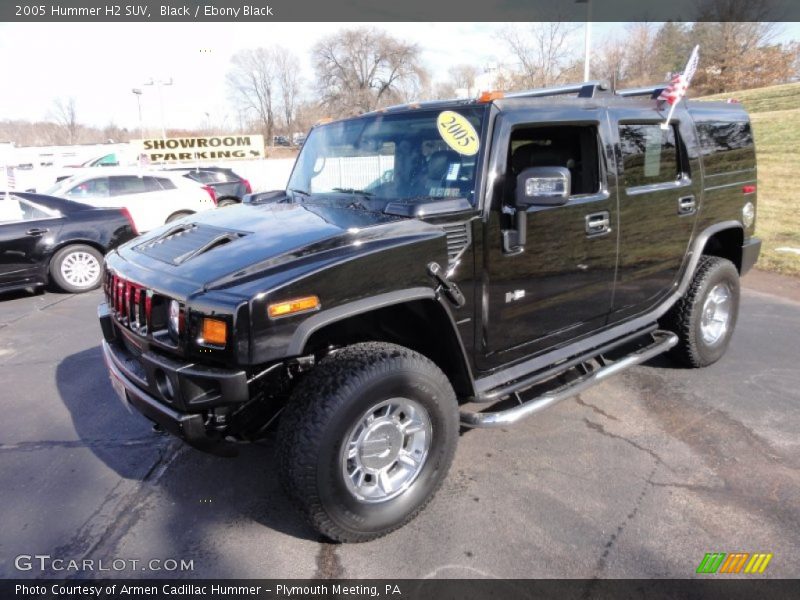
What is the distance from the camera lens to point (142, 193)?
1102 centimetres

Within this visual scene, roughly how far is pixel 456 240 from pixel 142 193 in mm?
10129

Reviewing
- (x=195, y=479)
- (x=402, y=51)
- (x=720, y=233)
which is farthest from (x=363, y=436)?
(x=402, y=51)

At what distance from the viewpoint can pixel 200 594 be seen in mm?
2367

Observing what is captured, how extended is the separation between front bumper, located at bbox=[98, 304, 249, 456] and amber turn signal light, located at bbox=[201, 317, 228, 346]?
13 cm

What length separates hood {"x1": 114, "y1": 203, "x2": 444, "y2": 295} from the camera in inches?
92.6

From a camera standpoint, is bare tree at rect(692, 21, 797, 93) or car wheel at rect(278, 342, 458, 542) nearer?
car wheel at rect(278, 342, 458, 542)

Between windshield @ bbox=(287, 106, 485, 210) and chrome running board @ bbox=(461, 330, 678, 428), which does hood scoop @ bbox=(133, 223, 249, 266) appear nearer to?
windshield @ bbox=(287, 106, 485, 210)

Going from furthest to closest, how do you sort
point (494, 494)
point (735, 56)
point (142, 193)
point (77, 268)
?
point (735, 56), point (142, 193), point (77, 268), point (494, 494)

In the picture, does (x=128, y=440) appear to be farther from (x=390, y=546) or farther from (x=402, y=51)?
(x=402, y=51)

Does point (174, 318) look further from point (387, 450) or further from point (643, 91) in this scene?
point (643, 91)

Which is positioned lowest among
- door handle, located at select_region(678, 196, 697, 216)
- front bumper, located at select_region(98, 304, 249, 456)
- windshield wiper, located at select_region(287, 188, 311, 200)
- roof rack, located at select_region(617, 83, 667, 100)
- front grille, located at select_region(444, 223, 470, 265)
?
front bumper, located at select_region(98, 304, 249, 456)

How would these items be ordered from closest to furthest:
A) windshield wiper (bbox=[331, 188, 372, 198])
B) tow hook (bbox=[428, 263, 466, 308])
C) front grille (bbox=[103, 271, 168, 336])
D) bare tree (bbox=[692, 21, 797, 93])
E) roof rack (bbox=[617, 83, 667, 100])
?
front grille (bbox=[103, 271, 168, 336]) → tow hook (bbox=[428, 263, 466, 308]) → windshield wiper (bbox=[331, 188, 372, 198]) → roof rack (bbox=[617, 83, 667, 100]) → bare tree (bbox=[692, 21, 797, 93])

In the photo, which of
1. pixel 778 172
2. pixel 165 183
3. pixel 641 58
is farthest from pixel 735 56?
pixel 165 183

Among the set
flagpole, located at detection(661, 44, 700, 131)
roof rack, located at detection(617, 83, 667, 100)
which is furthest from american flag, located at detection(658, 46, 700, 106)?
roof rack, located at detection(617, 83, 667, 100)
